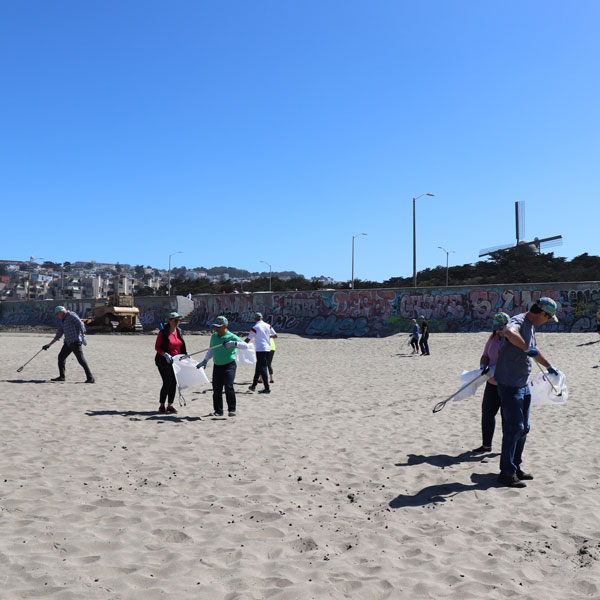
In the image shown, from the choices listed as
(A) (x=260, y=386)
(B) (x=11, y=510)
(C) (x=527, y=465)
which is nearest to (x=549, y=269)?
(A) (x=260, y=386)

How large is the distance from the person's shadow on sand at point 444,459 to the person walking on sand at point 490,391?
176mm

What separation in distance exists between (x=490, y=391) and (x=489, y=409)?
260 millimetres

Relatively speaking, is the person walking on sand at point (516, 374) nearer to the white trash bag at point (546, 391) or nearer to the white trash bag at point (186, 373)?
the white trash bag at point (546, 391)

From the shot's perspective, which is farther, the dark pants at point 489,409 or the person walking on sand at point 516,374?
the dark pants at point 489,409

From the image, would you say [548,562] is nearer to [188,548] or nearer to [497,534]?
[497,534]

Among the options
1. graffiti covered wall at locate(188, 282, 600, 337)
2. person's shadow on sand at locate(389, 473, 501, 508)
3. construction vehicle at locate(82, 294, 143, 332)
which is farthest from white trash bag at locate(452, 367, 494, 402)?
construction vehicle at locate(82, 294, 143, 332)

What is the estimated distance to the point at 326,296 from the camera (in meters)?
39.5

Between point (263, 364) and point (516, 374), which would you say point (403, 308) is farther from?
point (516, 374)

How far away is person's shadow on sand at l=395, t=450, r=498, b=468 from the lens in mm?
6848

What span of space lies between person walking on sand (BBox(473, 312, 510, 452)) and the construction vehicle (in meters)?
39.2

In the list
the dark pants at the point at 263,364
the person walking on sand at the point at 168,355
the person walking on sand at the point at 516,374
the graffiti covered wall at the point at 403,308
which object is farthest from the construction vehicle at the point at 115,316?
the person walking on sand at the point at 516,374

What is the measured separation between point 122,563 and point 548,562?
10.4ft

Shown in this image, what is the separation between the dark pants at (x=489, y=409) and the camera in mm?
7191

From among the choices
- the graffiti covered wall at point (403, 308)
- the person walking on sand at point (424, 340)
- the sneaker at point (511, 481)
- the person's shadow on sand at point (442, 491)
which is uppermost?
the graffiti covered wall at point (403, 308)
